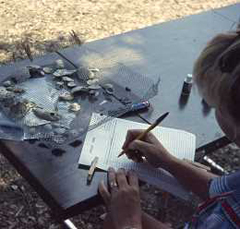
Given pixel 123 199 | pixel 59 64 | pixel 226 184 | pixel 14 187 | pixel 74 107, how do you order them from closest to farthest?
pixel 226 184 < pixel 123 199 < pixel 74 107 < pixel 59 64 < pixel 14 187

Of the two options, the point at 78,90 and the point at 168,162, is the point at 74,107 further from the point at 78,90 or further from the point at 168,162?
the point at 168,162

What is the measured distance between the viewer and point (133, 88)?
183cm

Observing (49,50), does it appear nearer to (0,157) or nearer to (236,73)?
(0,157)

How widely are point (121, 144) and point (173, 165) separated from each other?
0.20m

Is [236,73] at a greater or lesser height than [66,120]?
greater

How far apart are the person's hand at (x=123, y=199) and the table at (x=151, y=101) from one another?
0.13 ft

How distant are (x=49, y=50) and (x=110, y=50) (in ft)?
4.81

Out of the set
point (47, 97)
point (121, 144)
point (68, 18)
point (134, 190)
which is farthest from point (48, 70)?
point (68, 18)

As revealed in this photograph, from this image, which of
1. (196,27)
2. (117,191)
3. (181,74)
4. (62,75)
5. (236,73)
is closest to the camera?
(236,73)

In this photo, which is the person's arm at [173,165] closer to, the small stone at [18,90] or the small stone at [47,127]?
the small stone at [47,127]

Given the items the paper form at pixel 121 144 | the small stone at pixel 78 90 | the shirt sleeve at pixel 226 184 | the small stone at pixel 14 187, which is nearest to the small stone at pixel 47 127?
the paper form at pixel 121 144

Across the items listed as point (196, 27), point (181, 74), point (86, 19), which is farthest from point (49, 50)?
point (181, 74)

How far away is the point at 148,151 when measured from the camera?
1508mm

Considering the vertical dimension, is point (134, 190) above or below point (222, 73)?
below
